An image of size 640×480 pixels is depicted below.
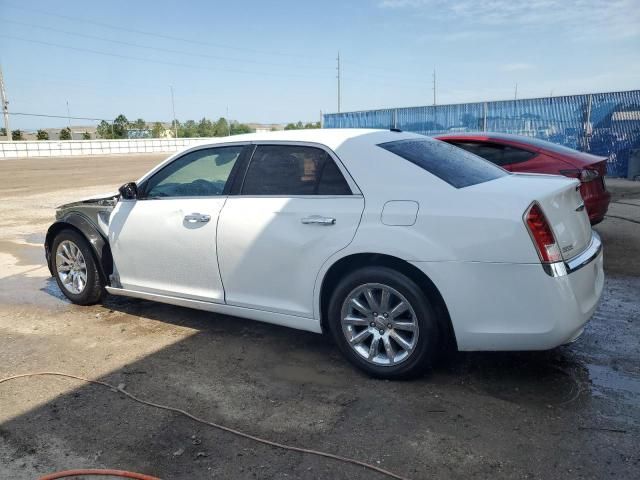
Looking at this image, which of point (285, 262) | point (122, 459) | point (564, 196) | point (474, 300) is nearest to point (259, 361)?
point (285, 262)

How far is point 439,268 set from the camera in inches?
130

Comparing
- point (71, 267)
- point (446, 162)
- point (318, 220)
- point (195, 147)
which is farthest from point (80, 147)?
point (446, 162)

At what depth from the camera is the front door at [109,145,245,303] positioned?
170 inches

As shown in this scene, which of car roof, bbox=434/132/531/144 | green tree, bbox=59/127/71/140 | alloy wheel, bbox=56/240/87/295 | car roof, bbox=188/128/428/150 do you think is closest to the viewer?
car roof, bbox=188/128/428/150

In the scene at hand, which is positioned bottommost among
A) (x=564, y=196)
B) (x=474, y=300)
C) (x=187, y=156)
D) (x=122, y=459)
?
(x=122, y=459)

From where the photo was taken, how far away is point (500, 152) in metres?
7.12

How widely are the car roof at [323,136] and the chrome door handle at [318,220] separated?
0.52 metres

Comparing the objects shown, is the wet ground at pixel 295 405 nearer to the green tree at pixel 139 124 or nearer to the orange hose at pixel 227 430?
the orange hose at pixel 227 430

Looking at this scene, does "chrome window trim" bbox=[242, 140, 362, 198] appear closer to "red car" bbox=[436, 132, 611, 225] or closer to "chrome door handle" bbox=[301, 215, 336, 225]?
"chrome door handle" bbox=[301, 215, 336, 225]

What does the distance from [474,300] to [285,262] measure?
1.33 meters

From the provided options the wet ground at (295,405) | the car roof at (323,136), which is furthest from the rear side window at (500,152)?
the car roof at (323,136)

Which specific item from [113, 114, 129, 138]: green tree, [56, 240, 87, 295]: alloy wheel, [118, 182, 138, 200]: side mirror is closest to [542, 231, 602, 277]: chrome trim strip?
[118, 182, 138, 200]: side mirror

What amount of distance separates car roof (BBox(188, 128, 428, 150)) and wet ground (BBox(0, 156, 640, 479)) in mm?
1586

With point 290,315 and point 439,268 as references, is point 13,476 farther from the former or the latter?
point 439,268
